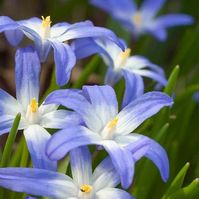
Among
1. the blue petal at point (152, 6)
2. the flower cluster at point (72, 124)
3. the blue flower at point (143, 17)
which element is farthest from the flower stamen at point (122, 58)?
the blue petal at point (152, 6)

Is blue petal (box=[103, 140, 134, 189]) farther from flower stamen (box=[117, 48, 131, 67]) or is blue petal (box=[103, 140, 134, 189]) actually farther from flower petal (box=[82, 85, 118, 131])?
flower stamen (box=[117, 48, 131, 67])

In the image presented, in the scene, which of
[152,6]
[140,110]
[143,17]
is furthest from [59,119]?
[152,6]

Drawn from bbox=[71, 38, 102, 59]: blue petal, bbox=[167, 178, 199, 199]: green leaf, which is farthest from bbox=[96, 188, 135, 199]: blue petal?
bbox=[71, 38, 102, 59]: blue petal

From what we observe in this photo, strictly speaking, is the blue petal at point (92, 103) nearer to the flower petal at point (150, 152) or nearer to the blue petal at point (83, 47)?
the flower petal at point (150, 152)

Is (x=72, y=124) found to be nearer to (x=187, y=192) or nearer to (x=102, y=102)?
(x=102, y=102)

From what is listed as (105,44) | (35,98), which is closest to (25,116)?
(35,98)

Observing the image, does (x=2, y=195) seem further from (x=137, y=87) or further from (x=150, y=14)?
Answer: (x=150, y=14)
